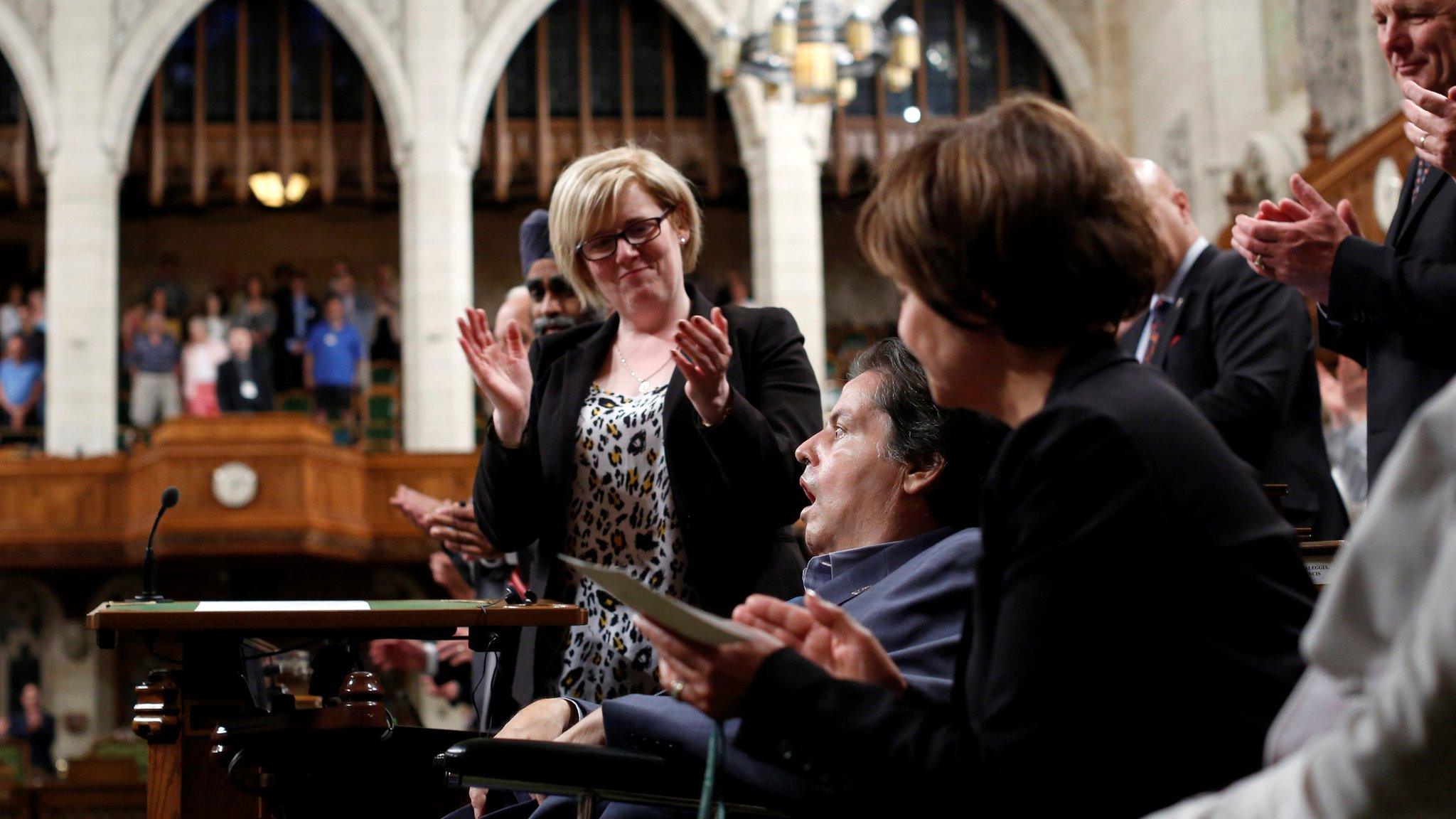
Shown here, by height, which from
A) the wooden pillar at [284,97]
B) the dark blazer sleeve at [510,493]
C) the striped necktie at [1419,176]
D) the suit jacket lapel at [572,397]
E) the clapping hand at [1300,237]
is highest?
the wooden pillar at [284,97]

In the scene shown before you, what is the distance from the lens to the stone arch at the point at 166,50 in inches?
515

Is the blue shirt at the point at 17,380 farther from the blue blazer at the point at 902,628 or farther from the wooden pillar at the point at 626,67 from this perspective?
the blue blazer at the point at 902,628

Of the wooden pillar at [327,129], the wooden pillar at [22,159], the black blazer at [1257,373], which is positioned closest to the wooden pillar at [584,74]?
the wooden pillar at [327,129]

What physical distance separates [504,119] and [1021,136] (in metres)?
12.8

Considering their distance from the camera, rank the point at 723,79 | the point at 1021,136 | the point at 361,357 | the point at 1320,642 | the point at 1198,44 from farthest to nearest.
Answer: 1. the point at 361,357
2. the point at 1198,44
3. the point at 723,79
4. the point at 1021,136
5. the point at 1320,642

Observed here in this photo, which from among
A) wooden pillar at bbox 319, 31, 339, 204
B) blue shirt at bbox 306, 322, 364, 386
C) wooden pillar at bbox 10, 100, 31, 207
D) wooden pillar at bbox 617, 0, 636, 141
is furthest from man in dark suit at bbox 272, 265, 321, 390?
wooden pillar at bbox 617, 0, 636, 141

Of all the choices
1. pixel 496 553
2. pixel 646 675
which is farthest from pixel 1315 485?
pixel 496 553

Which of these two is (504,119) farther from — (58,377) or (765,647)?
(765,647)

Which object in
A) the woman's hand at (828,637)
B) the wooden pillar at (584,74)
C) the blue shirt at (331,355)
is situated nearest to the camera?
the woman's hand at (828,637)

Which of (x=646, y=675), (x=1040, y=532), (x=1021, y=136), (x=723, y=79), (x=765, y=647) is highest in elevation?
(x=723, y=79)

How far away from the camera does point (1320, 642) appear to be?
91 centimetres

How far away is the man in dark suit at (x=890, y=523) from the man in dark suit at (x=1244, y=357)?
2.78ft

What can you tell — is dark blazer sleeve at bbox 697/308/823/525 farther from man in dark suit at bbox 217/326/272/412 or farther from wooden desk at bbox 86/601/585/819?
man in dark suit at bbox 217/326/272/412

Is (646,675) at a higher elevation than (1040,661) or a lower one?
lower
